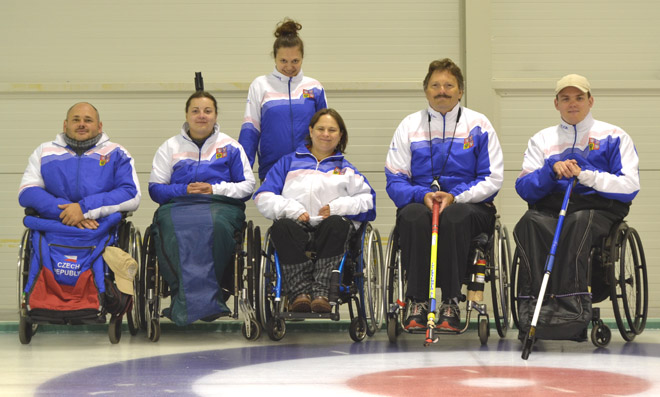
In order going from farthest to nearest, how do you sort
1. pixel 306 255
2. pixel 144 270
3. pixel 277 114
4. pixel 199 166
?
pixel 277 114 → pixel 199 166 → pixel 144 270 → pixel 306 255

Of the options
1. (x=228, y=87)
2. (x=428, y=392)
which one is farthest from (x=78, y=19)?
(x=428, y=392)

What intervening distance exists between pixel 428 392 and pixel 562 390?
1.35ft

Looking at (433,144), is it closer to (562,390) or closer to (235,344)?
(235,344)

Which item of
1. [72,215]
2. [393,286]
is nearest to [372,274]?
[393,286]

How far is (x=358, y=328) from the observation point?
3.99 meters

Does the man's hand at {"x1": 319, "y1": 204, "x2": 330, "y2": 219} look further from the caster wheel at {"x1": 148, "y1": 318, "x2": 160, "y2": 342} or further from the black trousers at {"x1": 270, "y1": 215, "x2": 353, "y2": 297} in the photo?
the caster wheel at {"x1": 148, "y1": 318, "x2": 160, "y2": 342}

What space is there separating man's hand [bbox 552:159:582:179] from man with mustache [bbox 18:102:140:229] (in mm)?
1916

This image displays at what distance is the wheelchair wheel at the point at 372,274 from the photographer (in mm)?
3949

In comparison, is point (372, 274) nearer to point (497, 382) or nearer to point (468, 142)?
point (468, 142)

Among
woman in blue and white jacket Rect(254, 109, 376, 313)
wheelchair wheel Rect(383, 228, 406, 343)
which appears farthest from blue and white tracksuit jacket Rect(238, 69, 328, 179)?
wheelchair wheel Rect(383, 228, 406, 343)

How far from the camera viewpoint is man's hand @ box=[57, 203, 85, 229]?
3984 millimetres

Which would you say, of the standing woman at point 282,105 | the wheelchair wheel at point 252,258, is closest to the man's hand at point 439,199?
the wheelchair wheel at point 252,258

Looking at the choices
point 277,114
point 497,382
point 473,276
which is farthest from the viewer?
point 277,114

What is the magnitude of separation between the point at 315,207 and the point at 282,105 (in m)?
0.66
